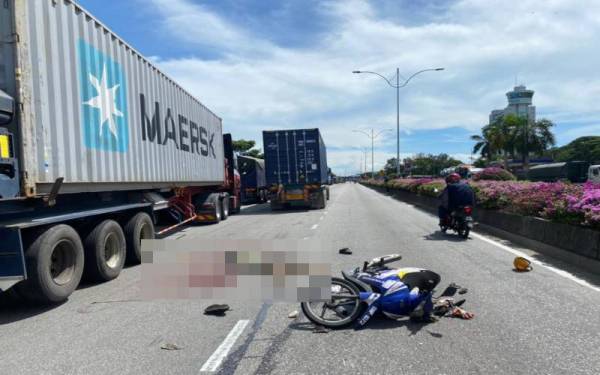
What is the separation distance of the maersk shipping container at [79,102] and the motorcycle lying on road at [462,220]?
7.26 m

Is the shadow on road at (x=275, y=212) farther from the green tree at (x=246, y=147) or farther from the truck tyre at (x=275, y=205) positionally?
the green tree at (x=246, y=147)

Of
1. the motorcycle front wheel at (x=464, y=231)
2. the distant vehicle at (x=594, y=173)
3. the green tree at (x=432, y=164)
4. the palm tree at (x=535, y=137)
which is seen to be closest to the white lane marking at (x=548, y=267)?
the motorcycle front wheel at (x=464, y=231)

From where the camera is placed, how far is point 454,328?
4715mm

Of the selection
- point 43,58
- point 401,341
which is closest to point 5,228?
point 43,58

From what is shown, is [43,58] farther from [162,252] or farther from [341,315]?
[341,315]

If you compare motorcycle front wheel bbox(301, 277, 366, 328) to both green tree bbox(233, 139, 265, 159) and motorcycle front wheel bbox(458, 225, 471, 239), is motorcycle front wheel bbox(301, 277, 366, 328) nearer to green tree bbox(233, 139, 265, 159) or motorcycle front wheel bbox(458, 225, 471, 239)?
motorcycle front wheel bbox(458, 225, 471, 239)

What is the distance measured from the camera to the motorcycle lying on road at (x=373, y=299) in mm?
4754

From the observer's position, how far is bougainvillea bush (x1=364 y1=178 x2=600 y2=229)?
8.02m

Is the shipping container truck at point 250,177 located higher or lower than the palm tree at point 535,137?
lower

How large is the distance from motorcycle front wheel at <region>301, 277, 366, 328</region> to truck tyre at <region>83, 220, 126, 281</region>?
147 inches

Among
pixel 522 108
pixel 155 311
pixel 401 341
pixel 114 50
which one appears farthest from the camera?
pixel 522 108

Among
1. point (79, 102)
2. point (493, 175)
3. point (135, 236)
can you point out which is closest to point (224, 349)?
point (79, 102)

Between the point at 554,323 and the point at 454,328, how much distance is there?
1102mm

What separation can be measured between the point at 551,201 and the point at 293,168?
14.4 metres
